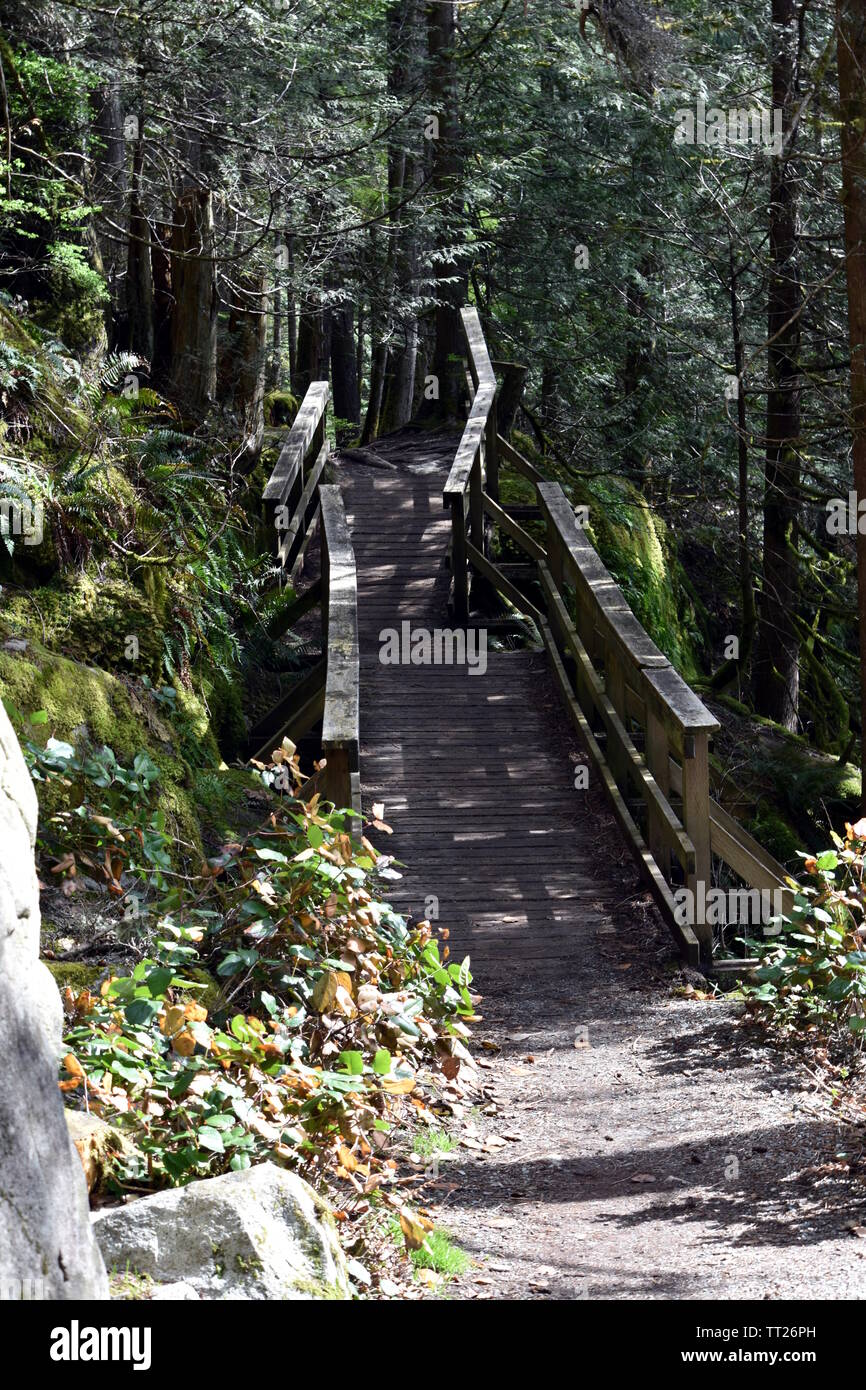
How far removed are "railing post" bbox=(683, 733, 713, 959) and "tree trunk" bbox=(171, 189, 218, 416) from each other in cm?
635

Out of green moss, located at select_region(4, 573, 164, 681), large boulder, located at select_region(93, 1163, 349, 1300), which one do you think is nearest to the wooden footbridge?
green moss, located at select_region(4, 573, 164, 681)

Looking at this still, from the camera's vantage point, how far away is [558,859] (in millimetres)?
8367

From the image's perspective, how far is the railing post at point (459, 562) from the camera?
11.4 metres

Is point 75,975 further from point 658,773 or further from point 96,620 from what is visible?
point 658,773

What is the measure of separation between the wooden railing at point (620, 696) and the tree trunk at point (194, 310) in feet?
8.16

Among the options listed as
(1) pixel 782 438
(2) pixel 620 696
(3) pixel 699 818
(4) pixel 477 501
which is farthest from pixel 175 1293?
(1) pixel 782 438

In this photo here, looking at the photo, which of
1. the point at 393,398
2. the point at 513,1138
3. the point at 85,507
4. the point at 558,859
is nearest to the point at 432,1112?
the point at 513,1138

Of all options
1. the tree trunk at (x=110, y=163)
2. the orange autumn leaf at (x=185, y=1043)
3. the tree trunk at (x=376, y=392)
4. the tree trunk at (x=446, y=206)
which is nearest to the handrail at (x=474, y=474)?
the tree trunk at (x=446, y=206)

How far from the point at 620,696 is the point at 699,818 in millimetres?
1779

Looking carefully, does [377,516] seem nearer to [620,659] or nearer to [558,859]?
[620,659]

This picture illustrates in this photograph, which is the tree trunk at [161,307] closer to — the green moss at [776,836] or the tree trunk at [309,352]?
the green moss at [776,836]

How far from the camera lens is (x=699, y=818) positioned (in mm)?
7383
